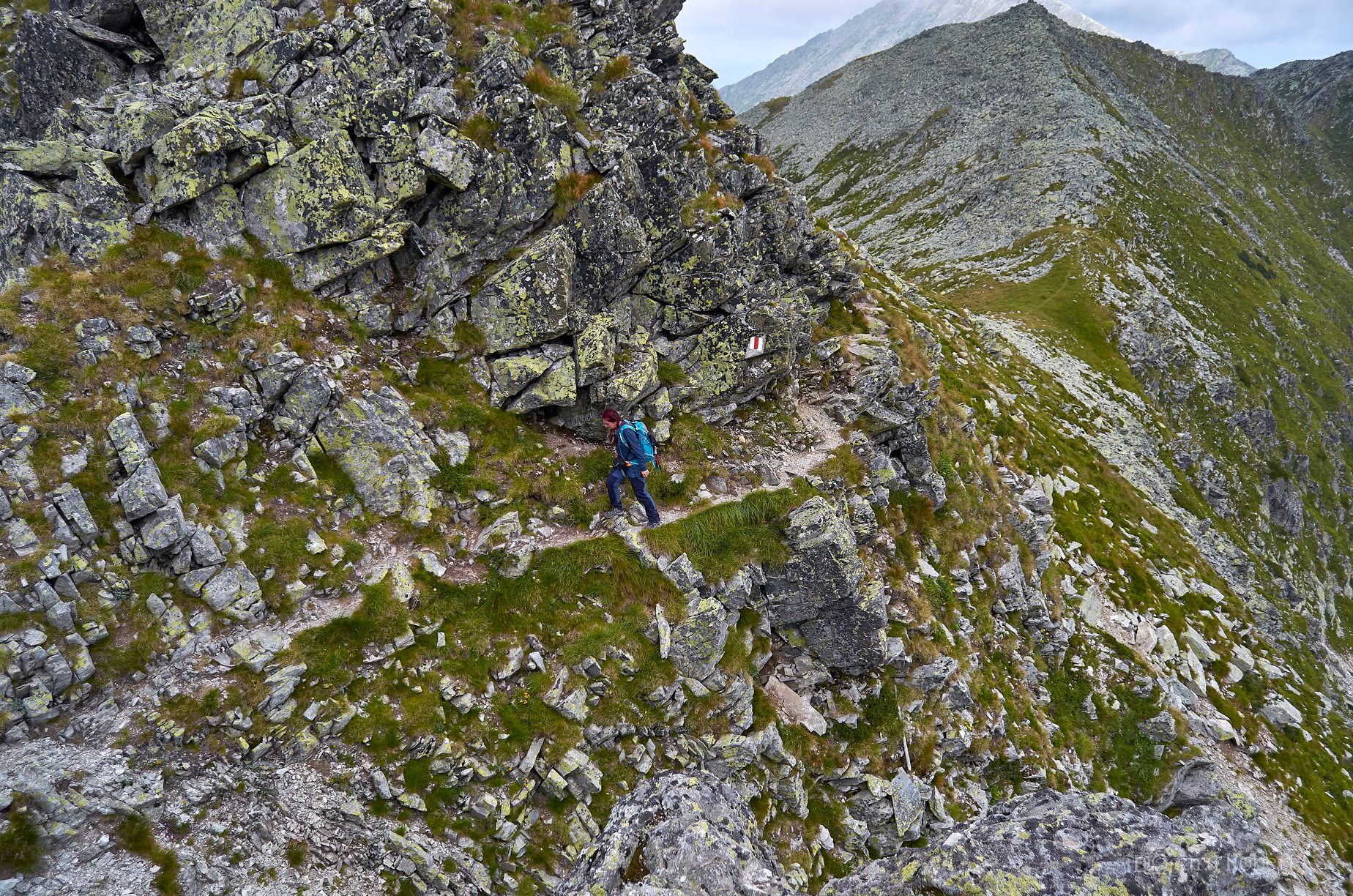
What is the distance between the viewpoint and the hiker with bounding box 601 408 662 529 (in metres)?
16.7

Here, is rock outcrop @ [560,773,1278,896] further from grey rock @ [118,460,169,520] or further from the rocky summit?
grey rock @ [118,460,169,520]

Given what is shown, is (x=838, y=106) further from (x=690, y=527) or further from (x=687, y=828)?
(x=687, y=828)

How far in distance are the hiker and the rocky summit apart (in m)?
0.91

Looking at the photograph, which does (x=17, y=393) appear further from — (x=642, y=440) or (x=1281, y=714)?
(x=1281, y=714)

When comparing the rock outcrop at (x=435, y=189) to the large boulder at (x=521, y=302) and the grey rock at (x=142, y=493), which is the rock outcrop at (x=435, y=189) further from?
the grey rock at (x=142, y=493)

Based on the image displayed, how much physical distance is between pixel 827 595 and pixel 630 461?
7.92 m

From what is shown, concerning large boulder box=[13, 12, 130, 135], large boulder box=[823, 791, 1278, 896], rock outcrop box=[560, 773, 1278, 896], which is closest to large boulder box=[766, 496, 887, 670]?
rock outcrop box=[560, 773, 1278, 896]

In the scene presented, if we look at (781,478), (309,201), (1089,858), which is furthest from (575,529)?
(1089,858)

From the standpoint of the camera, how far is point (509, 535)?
631 inches

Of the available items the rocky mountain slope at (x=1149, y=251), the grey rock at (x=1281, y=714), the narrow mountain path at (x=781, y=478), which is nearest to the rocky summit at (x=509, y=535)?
the narrow mountain path at (x=781, y=478)

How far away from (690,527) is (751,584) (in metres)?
2.82

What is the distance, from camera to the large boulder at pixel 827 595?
18.7 m

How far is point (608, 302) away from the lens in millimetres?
20266

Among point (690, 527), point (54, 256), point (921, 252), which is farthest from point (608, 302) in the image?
point (921, 252)
